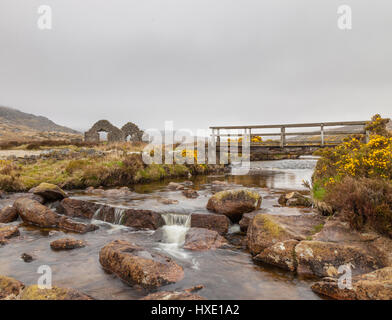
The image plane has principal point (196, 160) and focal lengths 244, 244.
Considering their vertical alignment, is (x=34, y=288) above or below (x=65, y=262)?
above

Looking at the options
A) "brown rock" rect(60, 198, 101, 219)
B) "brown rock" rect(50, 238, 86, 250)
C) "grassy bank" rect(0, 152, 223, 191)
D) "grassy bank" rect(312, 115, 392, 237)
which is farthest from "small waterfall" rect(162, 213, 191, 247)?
"grassy bank" rect(0, 152, 223, 191)

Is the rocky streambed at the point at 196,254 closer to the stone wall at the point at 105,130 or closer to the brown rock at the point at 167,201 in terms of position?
the brown rock at the point at 167,201

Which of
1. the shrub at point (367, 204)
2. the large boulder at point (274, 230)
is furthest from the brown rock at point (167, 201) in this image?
the shrub at point (367, 204)

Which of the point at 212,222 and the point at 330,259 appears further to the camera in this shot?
the point at 212,222

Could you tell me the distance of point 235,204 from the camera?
9281 mm

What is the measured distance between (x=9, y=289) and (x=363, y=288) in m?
6.34

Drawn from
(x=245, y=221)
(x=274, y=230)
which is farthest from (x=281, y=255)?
(x=245, y=221)

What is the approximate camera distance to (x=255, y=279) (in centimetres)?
539

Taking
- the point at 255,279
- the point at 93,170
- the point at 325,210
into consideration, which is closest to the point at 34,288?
the point at 255,279

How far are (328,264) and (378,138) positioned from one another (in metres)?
5.08

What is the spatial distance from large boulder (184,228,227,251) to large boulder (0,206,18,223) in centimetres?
726

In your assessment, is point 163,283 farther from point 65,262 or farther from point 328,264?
point 328,264

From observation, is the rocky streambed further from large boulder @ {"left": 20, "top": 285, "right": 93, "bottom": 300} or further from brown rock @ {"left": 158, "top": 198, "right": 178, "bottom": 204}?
brown rock @ {"left": 158, "top": 198, "right": 178, "bottom": 204}

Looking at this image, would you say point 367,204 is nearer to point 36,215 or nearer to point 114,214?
point 114,214
